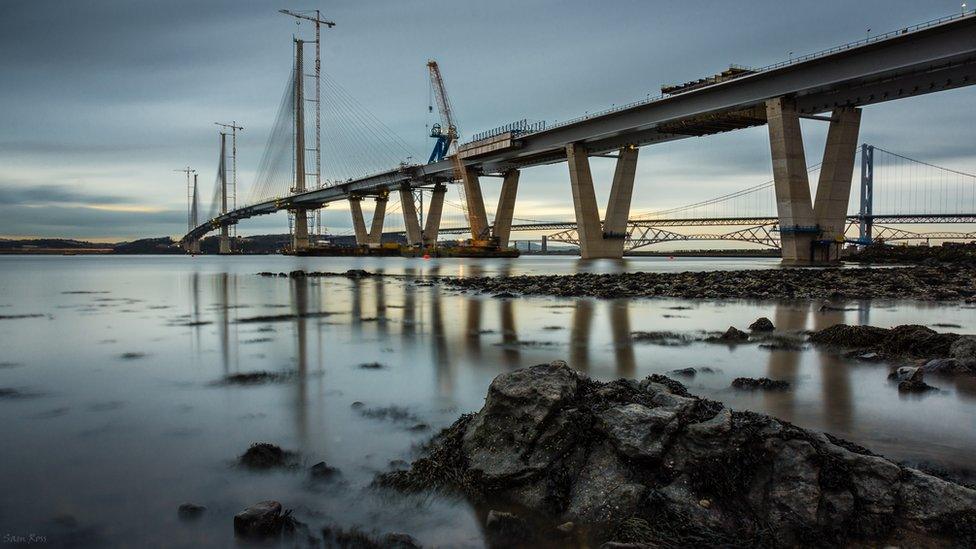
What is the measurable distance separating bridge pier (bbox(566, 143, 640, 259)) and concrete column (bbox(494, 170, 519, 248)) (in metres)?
23.6

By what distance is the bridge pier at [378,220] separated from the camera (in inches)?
4725

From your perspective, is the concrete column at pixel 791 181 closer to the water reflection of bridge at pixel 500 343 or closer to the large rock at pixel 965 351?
the water reflection of bridge at pixel 500 343

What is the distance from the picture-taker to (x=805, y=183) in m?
43.4

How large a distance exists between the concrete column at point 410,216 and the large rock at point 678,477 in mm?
104912

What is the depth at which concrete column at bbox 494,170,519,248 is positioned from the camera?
295ft

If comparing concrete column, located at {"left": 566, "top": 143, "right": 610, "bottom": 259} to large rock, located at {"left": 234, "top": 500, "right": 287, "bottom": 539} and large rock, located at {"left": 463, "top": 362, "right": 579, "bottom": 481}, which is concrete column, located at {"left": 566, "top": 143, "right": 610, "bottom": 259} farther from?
large rock, located at {"left": 234, "top": 500, "right": 287, "bottom": 539}

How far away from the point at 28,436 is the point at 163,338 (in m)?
7.18

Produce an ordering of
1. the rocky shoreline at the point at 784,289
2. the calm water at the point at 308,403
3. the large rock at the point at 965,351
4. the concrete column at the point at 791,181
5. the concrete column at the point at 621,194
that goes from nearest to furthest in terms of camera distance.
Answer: the calm water at the point at 308,403 < the large rock at the point at 965,351 < the rocky shoreline at the point at 784,289 < the concrete column at the point at 791,181 < the concrete column at the point at 621,194

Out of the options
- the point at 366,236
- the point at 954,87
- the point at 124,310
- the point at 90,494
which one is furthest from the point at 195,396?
the point at 366,236

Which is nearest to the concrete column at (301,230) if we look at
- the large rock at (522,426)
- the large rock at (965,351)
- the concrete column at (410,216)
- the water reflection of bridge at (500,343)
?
the concrete column at (410,216)

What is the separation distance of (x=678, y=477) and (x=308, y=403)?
168 inches

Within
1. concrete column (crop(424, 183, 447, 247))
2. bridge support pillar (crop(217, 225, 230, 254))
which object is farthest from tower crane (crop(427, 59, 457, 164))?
bridge support pillar (crop(217, 225, 230, 254))

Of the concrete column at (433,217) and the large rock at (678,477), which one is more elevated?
the concrete column at (433,217)

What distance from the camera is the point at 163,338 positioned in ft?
39.5
